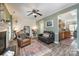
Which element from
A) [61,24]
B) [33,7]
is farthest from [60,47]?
[33,7]

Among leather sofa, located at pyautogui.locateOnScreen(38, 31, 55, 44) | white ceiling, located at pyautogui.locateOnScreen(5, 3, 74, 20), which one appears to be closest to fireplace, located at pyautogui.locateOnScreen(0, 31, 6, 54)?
white ceiling, located at pyautogui.locateOnScreen(5, 3, 74, 20)

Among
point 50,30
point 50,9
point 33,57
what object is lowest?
point 33,57

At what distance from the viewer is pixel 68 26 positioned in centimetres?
259

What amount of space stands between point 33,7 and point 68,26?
88 cm

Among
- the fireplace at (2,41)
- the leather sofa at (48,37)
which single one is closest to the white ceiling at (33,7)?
the leather sofa at (48,37)

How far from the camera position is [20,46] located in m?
2.59

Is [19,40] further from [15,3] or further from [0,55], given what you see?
[15,3]

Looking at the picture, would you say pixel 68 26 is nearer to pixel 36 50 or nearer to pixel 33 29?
pixel 33 29

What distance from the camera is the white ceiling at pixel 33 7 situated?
8.38 feet

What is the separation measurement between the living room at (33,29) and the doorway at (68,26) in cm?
8

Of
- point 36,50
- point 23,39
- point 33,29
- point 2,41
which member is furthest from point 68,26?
point 2,41

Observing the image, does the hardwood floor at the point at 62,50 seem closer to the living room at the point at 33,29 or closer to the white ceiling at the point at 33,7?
the living room at the point at 33,29

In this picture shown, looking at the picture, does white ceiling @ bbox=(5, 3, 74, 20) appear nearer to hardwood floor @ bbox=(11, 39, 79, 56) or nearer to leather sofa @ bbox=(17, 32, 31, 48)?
leather sofa @ bbox=(17, 32, 31, 48)

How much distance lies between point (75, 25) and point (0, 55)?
180cm
